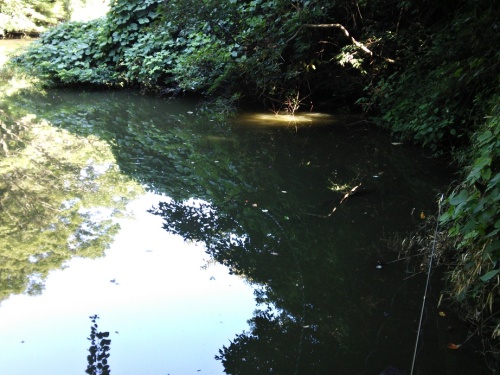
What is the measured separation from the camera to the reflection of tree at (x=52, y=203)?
353 centimetres

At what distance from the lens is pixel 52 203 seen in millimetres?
4535

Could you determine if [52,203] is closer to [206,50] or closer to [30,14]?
[206,50]

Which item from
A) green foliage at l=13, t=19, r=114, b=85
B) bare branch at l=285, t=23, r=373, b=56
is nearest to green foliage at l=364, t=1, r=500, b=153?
bare branch at l=285, t=23, r=373, b=56

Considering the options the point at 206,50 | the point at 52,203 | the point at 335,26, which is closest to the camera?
the point at 52,203

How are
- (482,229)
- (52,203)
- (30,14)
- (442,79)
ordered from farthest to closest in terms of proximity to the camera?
(30,14), (442,79), (52,203), (482,229)

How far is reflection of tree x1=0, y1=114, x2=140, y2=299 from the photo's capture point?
3533mm

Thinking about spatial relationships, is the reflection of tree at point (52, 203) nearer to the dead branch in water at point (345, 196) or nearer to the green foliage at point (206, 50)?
the dead branch in water at point (345, 196)

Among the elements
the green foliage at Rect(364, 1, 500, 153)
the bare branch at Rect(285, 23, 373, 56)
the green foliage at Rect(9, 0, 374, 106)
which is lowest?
the green foliage at Rect(364, 1, 500, 153)

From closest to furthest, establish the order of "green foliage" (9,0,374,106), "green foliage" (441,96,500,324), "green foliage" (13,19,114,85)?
"green foliage" (441,96,500,324)
"green foliage" (9,0,374,106)
"green foliage" (13,19,114,85)

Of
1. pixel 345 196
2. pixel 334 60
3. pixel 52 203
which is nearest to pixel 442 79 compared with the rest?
pixel 345 196

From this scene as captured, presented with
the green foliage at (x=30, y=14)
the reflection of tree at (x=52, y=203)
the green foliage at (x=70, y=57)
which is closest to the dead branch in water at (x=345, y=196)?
the reflection of tree at (x=52, y=203)

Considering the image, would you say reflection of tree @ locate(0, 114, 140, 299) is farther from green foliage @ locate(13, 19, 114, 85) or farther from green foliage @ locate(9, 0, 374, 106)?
green foliage @ locate(13, 19, 114, 85)

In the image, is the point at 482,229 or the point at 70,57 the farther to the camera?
the point at 70,57

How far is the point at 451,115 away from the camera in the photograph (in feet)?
17.8
